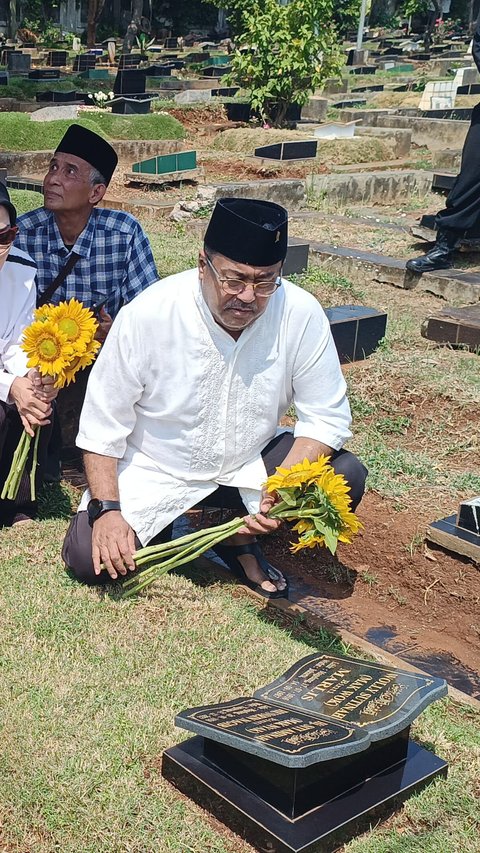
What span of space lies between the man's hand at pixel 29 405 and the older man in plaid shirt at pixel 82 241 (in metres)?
0.60

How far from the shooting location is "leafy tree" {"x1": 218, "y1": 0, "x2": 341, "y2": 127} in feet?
56.3

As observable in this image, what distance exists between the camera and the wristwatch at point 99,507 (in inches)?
133

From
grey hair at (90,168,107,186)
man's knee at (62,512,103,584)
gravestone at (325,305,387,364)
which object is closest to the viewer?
man's knee at (62,512,103,584)

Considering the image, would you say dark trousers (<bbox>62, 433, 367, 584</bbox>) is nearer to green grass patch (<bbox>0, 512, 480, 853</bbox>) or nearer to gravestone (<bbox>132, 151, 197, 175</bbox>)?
green grass patch (<bbox>0, 512, 480, 853</bbox>)

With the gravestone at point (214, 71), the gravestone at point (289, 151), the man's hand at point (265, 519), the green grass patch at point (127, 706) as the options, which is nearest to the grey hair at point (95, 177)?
the green grass patch at point (127, 706)

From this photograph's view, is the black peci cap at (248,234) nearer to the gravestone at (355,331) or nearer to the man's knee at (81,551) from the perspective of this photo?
the man's knee at (81,551)

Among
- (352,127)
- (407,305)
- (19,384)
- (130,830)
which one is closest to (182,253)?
(407,305)

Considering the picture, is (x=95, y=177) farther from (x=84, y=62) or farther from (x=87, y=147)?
(x=84, y=62)

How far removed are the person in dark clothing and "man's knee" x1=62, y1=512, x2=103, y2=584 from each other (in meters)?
5.79

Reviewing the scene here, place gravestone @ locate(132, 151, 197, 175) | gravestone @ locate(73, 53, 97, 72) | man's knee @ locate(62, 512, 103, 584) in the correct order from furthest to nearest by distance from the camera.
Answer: gravestone @ locate(73, 53, 97, 72) → gravestone @ locate(132, 151, 197, 175) → man's knee @ locate(62, 512, 103, 584)

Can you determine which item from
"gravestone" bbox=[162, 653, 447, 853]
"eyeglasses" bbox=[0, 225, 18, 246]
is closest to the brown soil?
"gravestone" bbox=[162, 653, 447, 853]

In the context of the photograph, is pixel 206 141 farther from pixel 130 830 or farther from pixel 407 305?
pixel 130 830

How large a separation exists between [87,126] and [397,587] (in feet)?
42.7

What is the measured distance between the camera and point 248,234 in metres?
3.11
